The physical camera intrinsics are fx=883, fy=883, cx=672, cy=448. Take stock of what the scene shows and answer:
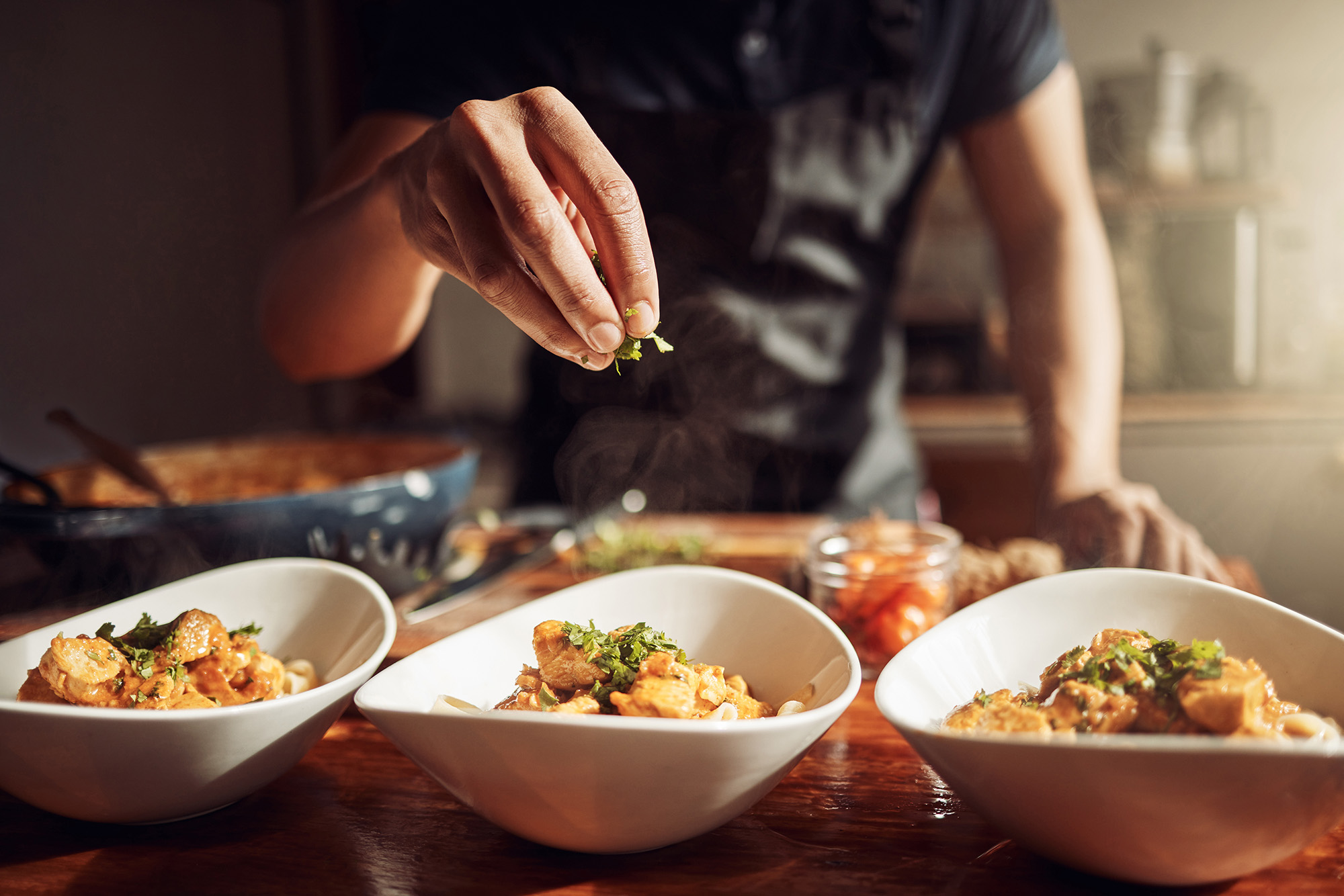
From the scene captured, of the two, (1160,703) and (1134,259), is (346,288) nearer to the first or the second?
(1160,703)

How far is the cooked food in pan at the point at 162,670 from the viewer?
75cm

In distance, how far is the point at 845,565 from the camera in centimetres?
116

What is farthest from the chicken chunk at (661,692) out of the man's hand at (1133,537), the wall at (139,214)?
the wall at (139,214)

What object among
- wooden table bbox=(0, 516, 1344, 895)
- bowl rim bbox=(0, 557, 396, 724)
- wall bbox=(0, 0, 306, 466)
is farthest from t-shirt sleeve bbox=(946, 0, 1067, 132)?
wall bbox=(0, 0, 306, 466)

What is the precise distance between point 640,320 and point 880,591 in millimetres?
519

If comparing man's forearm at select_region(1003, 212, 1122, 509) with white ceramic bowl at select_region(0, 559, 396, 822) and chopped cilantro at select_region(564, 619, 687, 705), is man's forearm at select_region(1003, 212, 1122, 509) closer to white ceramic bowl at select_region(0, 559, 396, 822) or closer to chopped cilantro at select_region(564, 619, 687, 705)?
chopped cilantro at select_region(564, 619, 687, 705)

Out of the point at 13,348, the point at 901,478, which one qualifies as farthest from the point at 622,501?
the point at 13,348

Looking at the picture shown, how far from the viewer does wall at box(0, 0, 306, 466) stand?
238cm

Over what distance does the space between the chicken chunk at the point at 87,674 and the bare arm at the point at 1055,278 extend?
155 centimetres

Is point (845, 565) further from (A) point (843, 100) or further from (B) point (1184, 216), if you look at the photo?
(B) point (1184, 216)

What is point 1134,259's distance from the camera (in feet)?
11.9

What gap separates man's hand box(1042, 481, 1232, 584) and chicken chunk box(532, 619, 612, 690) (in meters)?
0.80

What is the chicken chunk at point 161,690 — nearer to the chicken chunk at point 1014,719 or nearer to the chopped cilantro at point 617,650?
the chopped cilantro at point 617,650

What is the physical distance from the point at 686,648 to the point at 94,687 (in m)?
0.53
